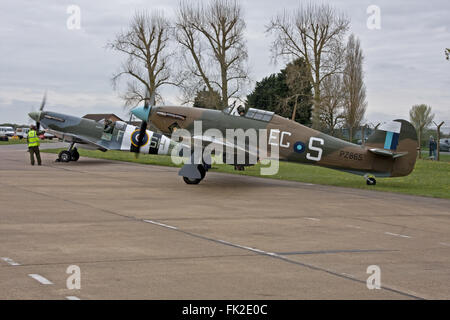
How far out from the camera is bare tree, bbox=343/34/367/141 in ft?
159

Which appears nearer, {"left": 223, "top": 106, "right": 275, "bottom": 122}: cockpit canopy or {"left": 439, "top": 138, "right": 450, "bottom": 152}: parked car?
{"left": 223, "top": 106, "right": 275, "bottom": 122}: cockpit canopy

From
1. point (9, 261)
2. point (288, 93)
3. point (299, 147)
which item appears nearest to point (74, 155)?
point (299, 147)

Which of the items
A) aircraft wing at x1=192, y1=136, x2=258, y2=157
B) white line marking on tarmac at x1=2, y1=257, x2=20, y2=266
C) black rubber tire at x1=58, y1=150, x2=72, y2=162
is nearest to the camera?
white line marking on tarmac at x1=2, y1=257, x2=20, y2=266

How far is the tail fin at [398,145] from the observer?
65.3 feet

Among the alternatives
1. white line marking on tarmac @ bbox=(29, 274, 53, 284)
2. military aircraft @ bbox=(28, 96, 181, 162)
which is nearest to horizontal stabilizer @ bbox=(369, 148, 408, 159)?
military aircraft @ bbox=(28, 96, 181, 162)

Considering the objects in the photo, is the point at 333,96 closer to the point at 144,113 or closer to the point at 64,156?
the point at 64,156

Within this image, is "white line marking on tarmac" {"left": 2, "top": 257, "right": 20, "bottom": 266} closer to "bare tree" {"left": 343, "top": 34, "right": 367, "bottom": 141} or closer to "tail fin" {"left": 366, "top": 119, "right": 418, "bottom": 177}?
"tail fin" {"left": 366, "top": 119, "right": 418, "bottom": 177}

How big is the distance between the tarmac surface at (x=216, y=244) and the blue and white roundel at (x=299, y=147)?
3050 millimetres

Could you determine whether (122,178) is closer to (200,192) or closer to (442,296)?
(200,192)

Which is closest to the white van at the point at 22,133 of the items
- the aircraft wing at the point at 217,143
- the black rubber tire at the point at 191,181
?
the black rubber tire at the point at 191,181

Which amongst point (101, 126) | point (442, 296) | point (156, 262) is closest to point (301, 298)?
point (442, 296)

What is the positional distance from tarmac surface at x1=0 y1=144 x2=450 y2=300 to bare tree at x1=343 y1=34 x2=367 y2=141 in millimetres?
32054
